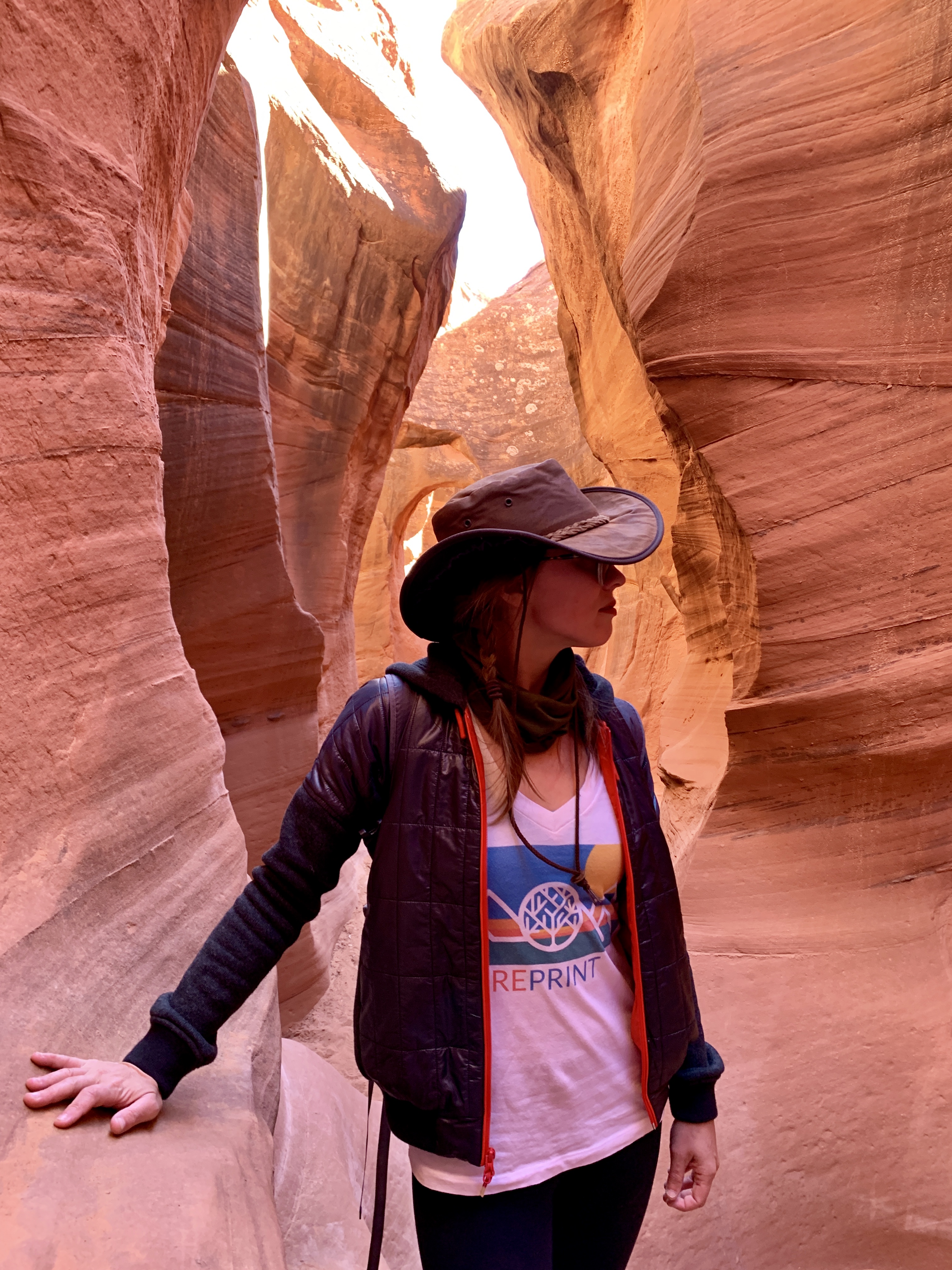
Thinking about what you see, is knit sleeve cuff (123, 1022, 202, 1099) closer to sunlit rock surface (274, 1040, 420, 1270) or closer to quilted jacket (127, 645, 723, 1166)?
quilted jacket (127, 645, 723, 1166)

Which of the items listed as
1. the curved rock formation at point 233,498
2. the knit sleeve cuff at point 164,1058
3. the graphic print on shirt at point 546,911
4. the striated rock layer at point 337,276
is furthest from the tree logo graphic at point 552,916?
the striated rock layer at point 337,276

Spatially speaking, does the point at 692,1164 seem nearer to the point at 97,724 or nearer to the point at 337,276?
the point at 97,724

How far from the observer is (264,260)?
17.9 feet

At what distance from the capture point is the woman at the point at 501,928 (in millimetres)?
1263

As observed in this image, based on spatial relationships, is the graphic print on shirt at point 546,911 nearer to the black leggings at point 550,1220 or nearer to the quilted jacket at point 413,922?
the quilted jacket at point 413,922

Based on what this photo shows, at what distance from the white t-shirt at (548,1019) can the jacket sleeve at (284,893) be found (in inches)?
7.8

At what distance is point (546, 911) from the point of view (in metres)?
1.30

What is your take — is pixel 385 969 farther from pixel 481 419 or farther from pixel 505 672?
pixel 481 419

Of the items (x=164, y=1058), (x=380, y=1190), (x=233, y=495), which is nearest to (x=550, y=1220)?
(x=380, y=1190)

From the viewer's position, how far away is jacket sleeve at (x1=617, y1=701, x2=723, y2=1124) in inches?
58.0

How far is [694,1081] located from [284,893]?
77 centimetres

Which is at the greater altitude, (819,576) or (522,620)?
(522,620)

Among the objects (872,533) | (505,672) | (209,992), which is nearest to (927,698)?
(872,533)

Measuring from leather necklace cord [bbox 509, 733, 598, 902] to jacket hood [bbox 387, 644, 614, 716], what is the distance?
0.19 m
